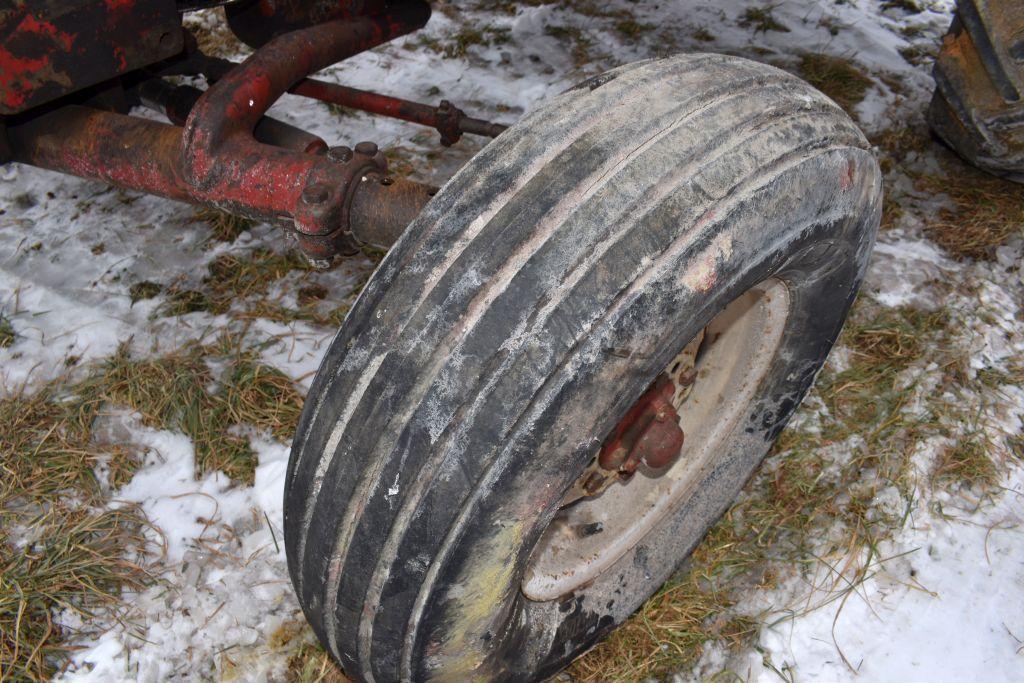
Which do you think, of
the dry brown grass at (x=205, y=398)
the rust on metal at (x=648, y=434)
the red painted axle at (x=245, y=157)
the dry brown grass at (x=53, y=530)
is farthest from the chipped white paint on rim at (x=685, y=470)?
the dry brown grass at (x=53, y=530)

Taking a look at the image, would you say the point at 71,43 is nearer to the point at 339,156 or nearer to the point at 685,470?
the point at 339,156

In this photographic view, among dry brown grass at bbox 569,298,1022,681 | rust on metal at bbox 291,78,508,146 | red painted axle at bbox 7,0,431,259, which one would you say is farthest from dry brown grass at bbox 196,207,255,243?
dry brown grass at bbox 569,298,1022,681

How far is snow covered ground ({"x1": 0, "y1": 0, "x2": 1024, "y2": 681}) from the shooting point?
1884mm

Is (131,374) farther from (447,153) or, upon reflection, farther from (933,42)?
(933,42)

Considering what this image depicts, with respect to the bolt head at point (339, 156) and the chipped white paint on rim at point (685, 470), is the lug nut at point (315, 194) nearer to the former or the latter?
the bolt head at point (339, 156)

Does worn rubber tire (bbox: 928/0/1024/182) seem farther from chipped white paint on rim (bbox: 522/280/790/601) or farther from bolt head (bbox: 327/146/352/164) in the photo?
bolt head (bbox: 327/146/352/164)

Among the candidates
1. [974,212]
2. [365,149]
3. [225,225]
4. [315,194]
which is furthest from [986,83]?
[225,225]

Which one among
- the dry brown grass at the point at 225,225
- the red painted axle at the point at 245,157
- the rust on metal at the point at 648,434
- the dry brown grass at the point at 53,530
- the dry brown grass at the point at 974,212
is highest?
the red painted axle at the point at 245,157

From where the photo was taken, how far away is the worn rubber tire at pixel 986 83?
2146 millimetres

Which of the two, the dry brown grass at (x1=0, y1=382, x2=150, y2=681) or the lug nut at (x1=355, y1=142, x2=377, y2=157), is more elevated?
the lug nut at (x1=355, y1=142, x2=377, y2=157)

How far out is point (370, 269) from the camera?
274cm

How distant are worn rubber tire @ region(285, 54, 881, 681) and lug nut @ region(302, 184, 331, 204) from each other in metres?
0.41

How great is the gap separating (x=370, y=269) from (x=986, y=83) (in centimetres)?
193

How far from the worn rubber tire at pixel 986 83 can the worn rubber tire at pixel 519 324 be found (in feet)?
3.61
